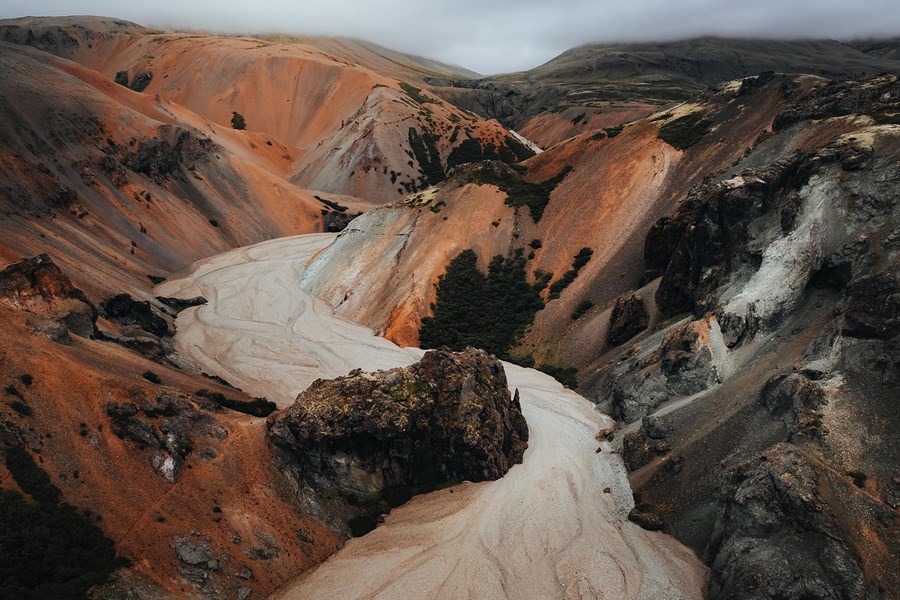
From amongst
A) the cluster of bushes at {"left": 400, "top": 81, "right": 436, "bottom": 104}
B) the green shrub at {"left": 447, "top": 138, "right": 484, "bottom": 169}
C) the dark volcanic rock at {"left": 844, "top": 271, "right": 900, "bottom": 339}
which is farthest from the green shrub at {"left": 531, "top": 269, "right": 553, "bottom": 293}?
the cluster of bushes at {"left": 400, "top": 81, "right": 436, "bottom": 104}

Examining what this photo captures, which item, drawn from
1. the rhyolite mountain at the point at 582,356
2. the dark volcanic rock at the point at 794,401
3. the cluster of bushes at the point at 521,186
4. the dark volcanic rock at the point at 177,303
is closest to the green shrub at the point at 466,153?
the rhyolite mountain at the point at 582,356

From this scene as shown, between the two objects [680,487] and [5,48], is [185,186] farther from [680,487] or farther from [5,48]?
[680,487]

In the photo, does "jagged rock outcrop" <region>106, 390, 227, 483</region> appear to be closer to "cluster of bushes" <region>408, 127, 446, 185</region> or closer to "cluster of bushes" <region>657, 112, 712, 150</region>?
"cluster of bushes" <region>657, 112, 712, 150</region>

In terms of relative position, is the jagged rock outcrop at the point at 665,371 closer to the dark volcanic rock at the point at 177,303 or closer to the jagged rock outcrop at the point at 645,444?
the jagged rock outcrop at the point at 645,444

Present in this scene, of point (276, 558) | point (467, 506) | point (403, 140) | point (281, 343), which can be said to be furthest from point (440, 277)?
point (403, 140)

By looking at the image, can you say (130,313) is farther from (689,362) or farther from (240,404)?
(689,362)

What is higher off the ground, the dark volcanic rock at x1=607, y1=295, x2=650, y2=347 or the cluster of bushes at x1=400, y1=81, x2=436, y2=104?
Result: the cluster of bushes at x1=400, y1=81, x2=436, y2=104
